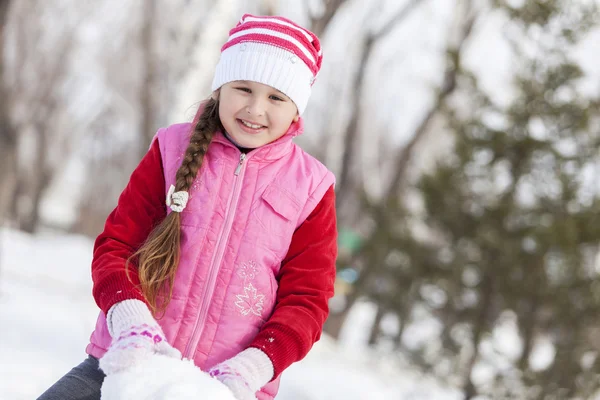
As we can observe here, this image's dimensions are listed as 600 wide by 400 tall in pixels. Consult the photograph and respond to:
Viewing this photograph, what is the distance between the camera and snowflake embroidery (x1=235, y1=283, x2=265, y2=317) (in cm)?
210

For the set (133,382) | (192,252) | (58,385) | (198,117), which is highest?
(198,117)

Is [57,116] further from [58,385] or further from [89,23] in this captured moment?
[58,385]

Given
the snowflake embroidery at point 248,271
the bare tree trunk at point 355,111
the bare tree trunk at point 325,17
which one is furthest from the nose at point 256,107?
the bare tree trunk at point 355,111

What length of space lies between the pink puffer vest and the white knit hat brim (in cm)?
16

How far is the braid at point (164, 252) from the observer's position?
2.06 meters

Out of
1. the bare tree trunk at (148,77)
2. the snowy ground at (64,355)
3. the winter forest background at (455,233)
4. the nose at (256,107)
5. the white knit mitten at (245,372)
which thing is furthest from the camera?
the bare tree trunk at (148,77)

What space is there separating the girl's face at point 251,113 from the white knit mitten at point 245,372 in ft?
2.10

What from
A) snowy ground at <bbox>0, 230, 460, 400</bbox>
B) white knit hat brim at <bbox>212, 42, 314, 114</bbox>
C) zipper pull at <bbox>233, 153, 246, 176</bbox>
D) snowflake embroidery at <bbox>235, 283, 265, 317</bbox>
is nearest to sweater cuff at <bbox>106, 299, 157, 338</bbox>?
snowflake embroidery at <bbox>235, 283, 265, 317</bbox>

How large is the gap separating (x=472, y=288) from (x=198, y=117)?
6.45 meters

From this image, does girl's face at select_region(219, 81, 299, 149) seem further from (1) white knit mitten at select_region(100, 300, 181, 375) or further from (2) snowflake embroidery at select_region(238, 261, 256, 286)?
(1) white knit mitten at select_region(100, 300, 181, 375)

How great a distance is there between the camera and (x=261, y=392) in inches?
82.7

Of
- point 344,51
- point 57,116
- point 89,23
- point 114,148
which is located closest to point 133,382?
point 344,51

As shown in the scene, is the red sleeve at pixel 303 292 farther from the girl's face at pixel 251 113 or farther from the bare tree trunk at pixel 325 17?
the bare tree trunk at pixel 325 17

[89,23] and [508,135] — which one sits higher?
[89,23]
